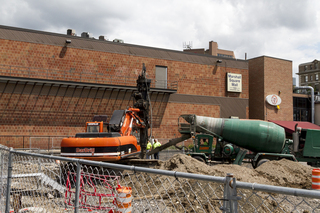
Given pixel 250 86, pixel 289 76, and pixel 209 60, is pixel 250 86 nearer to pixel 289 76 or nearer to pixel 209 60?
pixel 289 76

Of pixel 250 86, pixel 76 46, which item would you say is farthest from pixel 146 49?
pixel 250 86

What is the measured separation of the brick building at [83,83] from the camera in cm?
2366

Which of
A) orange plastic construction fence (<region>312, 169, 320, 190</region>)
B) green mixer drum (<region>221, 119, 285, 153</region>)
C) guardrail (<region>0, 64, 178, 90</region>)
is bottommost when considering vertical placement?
orange plastic construction fence (<region>312, 169, 320, 190</region>)

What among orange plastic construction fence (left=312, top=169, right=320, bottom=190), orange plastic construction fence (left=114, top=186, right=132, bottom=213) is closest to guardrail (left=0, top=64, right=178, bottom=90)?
orange plastic construction fence (left=312, top=169, right=320, bottom=190)

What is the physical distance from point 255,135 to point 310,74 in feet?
278

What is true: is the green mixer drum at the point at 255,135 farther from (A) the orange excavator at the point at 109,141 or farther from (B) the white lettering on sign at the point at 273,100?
(B) the white lettering on sign at the point at 273,100

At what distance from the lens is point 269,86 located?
3628 centimetres

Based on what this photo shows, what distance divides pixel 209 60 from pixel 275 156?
62.0 feet

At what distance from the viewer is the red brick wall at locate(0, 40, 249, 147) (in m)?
24.1

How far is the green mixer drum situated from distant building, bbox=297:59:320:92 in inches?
3174

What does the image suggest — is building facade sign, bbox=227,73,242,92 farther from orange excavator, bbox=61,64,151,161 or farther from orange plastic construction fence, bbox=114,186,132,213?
orange plastic construction fence, bbox=114,186,132,213

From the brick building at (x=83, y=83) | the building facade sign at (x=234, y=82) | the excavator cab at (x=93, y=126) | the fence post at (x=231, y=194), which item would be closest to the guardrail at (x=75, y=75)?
the brick building at (x=83, y=83)

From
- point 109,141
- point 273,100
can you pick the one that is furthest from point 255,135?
point 273,100

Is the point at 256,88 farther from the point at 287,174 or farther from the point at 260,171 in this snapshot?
the point at 260,171
